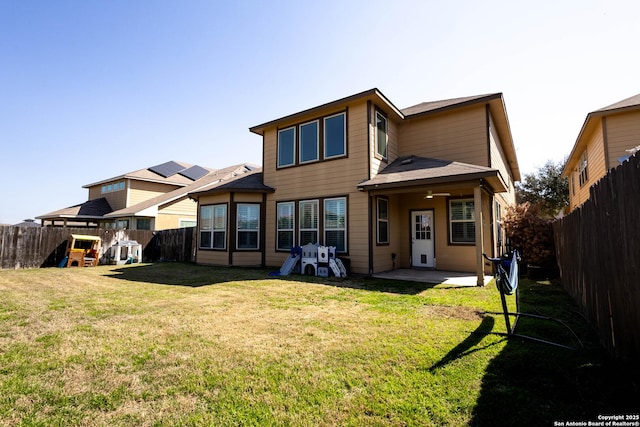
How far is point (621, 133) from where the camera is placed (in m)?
9.88

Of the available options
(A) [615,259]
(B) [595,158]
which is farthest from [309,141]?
(B) [595,158]

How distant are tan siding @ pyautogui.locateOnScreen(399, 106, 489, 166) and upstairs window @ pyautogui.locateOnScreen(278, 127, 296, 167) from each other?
13.7 ft

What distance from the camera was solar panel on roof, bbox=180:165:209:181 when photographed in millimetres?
26250

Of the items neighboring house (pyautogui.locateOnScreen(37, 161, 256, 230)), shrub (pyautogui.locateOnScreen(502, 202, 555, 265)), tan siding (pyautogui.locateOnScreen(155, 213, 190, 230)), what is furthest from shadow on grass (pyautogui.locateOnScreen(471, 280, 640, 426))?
tan siding (pyautogui.locateOnScreen(155, 213, 190, 230))

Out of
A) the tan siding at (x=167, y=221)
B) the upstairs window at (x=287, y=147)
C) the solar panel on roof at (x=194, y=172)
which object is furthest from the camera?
the solar panel on roof at (x=194, y=172)

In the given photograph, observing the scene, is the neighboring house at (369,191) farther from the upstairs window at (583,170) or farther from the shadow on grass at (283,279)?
the upstairs window at (583,170)

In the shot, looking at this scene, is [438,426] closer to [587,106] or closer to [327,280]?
[327,280]

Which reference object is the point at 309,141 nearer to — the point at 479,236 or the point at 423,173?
the point at 423,173

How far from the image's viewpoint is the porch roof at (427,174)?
7617 millimetres

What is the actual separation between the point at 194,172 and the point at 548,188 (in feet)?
98.8

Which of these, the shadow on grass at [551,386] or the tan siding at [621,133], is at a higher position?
the tan siding at [621,133]

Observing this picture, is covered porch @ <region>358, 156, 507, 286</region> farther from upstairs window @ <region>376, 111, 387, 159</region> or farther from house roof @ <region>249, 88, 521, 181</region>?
house roof @ <region>249, 88, 521, 181</region>

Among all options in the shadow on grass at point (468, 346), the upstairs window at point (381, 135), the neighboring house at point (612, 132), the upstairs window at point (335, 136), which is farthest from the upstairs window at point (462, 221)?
the shadow on grass at point (468, 346)

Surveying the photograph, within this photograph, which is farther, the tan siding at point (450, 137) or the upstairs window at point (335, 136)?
the upstairs window at point (335, 136)
